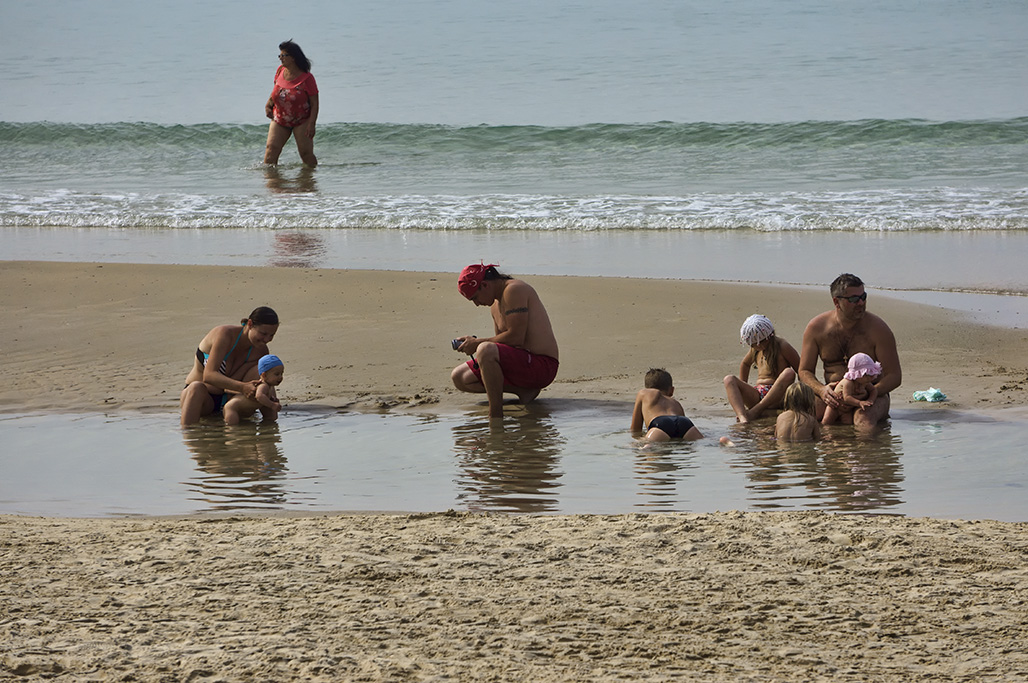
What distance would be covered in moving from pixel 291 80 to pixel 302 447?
11.7 meters

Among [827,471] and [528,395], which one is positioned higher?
[528,395]

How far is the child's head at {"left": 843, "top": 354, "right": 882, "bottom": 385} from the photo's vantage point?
6746 mm

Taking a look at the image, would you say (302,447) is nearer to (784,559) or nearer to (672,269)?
(784,559)

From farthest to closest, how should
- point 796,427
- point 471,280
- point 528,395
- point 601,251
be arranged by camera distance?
point 601,251
point 528,395
point 471,280
point 796,427

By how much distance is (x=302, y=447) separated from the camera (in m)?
6.57

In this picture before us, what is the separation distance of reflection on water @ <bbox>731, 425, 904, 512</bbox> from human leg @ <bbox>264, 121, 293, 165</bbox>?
12740 millimetres

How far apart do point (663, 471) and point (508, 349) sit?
1.86 metres

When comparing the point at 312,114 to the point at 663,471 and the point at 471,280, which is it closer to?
the point at 471,280

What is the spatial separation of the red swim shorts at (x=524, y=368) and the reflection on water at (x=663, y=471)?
123cm

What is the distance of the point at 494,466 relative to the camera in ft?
20.1

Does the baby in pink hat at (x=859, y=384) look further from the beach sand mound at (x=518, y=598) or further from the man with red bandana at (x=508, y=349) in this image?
the beach sand mound at (x=518, y=598)

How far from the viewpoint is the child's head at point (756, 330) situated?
7102mm

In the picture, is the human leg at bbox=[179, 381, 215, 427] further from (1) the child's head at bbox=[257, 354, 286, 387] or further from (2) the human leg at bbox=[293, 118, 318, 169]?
(2) the human leg at bbox=[293, 118, 318, 169]

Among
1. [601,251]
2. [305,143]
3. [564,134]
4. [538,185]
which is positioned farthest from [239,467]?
[564,134]
